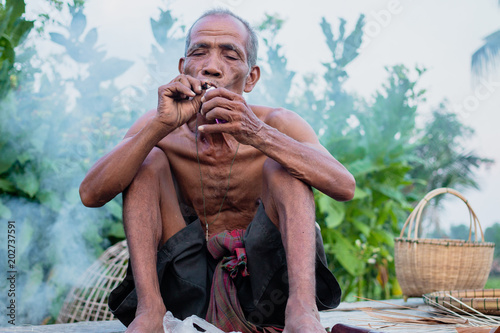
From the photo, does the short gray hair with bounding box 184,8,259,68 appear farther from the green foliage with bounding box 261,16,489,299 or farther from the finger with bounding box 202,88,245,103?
the green foliage with bounding box 261,16,489,299

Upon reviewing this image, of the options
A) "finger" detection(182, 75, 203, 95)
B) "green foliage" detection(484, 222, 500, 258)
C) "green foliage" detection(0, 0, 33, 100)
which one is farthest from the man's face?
"green foliage" detection(484, 222, 500, 258)

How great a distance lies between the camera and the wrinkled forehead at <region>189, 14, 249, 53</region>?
6.95ft

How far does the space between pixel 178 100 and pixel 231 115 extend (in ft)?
0.82

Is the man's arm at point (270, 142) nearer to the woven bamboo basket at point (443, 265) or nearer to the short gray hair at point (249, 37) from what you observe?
the short gray hair at point (249, 37)

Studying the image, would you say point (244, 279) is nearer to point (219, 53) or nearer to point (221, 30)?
point (219, 53)

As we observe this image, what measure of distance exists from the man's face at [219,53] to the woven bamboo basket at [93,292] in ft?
4.84

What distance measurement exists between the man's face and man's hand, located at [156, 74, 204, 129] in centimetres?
22

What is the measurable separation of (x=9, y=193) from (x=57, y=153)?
0.45 metres

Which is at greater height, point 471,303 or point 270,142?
point 270,142

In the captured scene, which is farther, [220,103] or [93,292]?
[93,292]

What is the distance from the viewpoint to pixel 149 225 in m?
1.70

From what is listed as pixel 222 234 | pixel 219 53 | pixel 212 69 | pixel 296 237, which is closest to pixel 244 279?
pixel 222 234

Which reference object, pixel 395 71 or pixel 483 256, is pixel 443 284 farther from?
pixel 395 71

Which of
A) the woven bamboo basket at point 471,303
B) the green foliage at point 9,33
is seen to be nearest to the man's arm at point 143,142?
the woven bamboo basket at point 471,303
